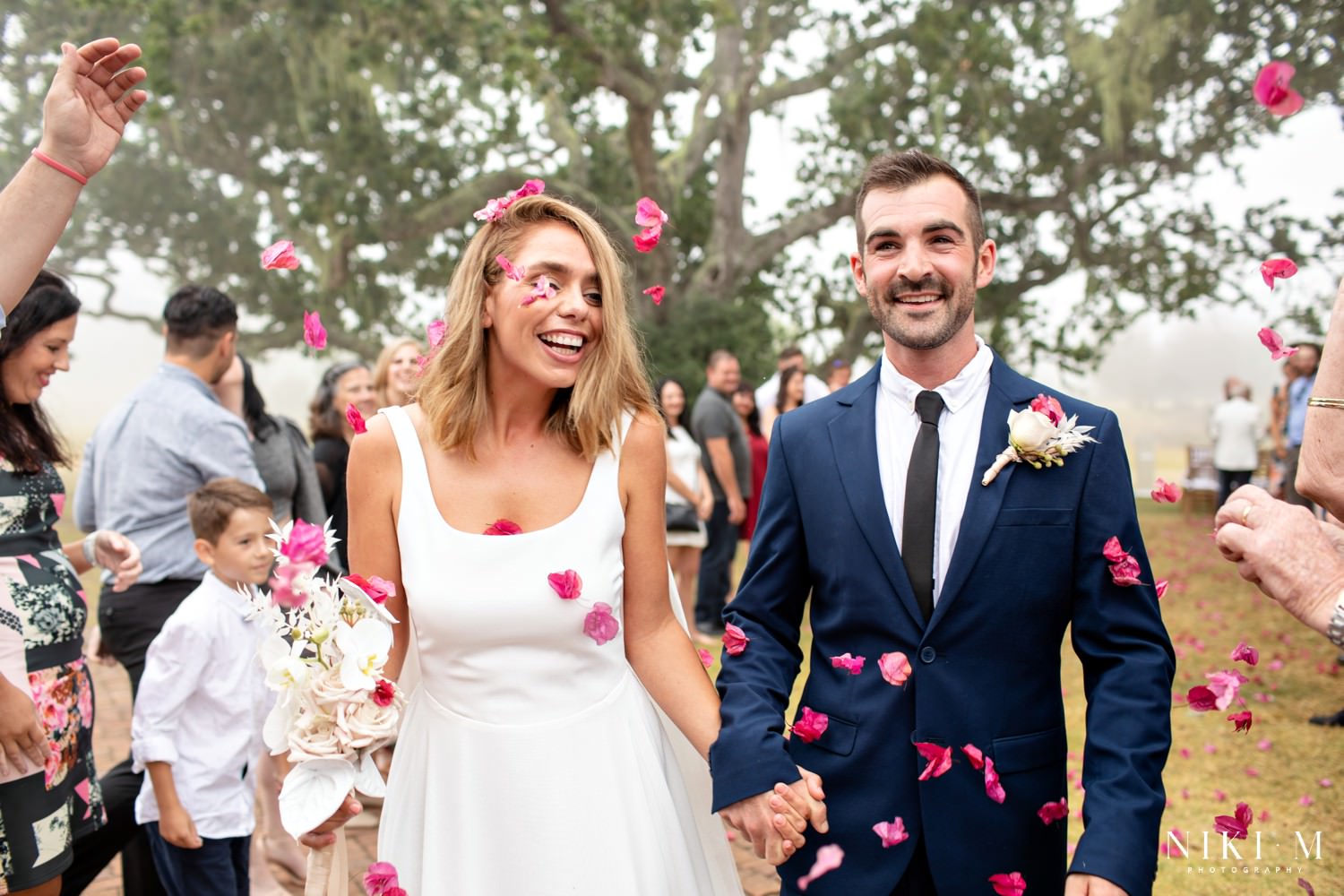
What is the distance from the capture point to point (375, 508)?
2.57 m

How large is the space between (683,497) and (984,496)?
6078 mm

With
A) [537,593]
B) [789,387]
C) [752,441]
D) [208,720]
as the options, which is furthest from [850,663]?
[752,441]

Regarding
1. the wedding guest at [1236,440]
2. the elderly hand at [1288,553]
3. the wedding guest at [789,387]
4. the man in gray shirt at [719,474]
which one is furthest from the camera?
the wedding guest at [1236,440]

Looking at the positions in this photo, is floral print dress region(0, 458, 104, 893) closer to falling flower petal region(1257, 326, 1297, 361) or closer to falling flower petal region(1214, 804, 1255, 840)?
falling flower petal region(1214, 804, 1255, 840)

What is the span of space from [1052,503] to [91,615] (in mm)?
11479

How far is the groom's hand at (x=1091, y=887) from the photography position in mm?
2004

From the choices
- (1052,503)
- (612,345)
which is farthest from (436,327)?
(1052,503)

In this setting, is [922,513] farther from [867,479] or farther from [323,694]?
[323,694]

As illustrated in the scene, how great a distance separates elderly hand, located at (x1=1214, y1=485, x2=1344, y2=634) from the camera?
194 cm

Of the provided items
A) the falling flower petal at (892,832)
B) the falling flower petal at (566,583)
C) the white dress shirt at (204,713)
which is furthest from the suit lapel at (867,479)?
the white dress shirt at (204,713)

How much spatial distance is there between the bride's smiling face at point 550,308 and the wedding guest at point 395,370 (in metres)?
2.92

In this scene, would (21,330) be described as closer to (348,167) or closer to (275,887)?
(275,887)

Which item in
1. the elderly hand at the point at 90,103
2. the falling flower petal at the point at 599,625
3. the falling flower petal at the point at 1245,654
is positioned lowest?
the falling flower petal at the point at 1245,654

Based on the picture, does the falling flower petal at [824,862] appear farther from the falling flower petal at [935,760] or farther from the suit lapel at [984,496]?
the suit lapel at [984,496]
